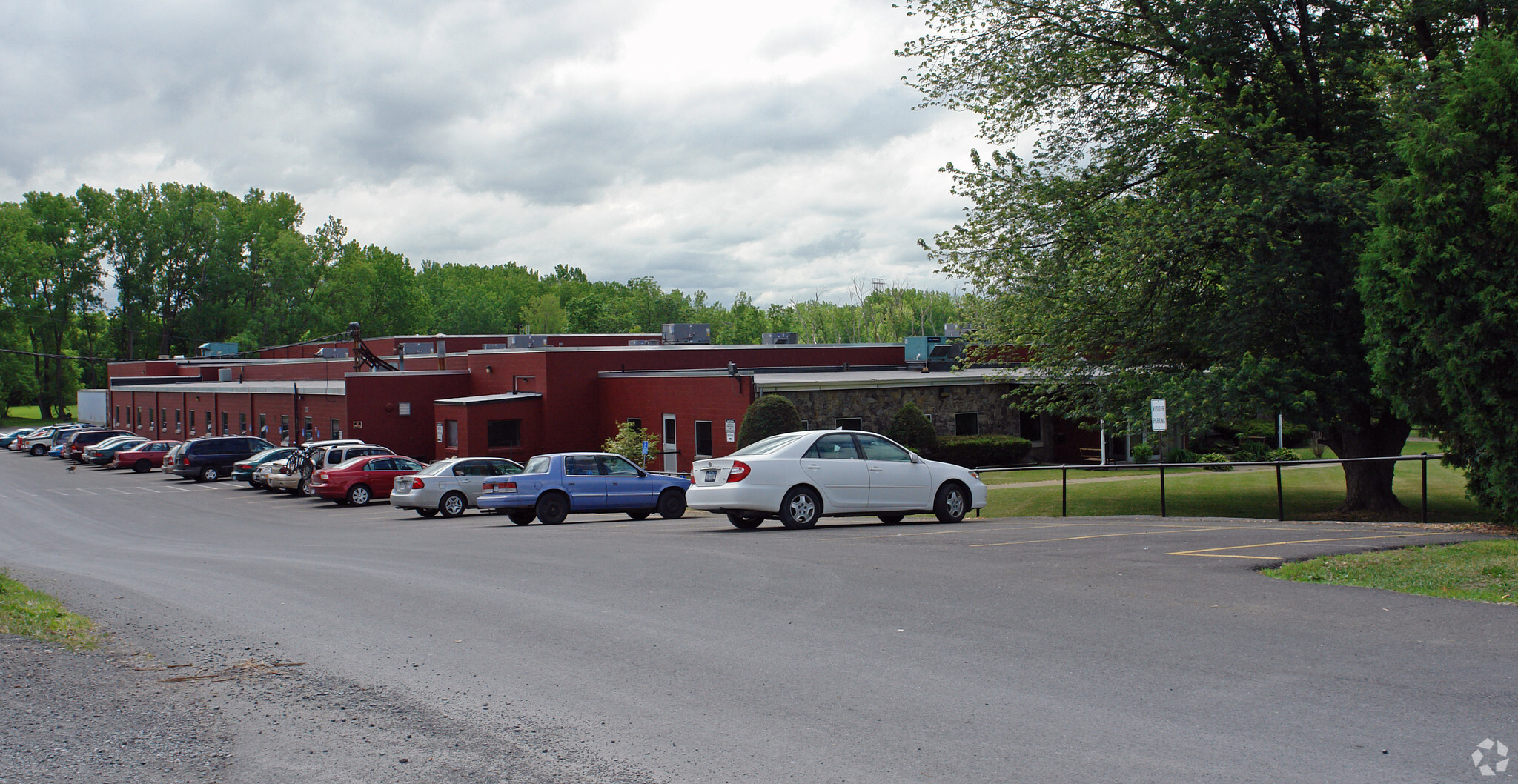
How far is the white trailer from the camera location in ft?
262

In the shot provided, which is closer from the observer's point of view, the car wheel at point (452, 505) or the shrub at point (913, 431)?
the car wheel at point (452, 505)

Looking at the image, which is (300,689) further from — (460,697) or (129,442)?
(129,442)

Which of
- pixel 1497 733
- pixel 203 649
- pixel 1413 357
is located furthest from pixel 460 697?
pixel 1413 357

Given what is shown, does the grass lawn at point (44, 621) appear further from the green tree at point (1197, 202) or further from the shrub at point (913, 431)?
the shrub at point (913, 431)

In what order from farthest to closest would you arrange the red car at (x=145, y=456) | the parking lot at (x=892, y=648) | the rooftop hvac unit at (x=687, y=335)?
the rooftop hvac unit at (x=687, y=335)
the red car at (x=145, y=456)
the parking lot at (x=892, y=648)

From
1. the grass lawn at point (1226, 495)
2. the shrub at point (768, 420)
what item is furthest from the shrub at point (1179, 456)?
the shrub at point (768, 420)

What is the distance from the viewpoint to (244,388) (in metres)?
54.2

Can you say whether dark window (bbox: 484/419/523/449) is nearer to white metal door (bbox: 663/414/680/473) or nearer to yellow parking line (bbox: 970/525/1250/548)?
white metal door (bbox: 663/414/680/473)

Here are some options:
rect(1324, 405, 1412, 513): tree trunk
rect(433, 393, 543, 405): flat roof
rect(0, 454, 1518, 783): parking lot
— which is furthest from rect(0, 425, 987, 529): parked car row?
rect(1324, 405, 1412, 513): tree trunk

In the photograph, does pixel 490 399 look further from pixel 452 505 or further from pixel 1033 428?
pixel 1033 428

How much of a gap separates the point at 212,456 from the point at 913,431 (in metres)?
27.9

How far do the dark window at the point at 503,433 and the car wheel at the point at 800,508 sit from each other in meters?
25.9

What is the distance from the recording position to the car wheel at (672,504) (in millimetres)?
23281

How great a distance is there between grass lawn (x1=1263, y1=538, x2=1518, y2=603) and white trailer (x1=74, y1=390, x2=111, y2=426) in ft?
284
